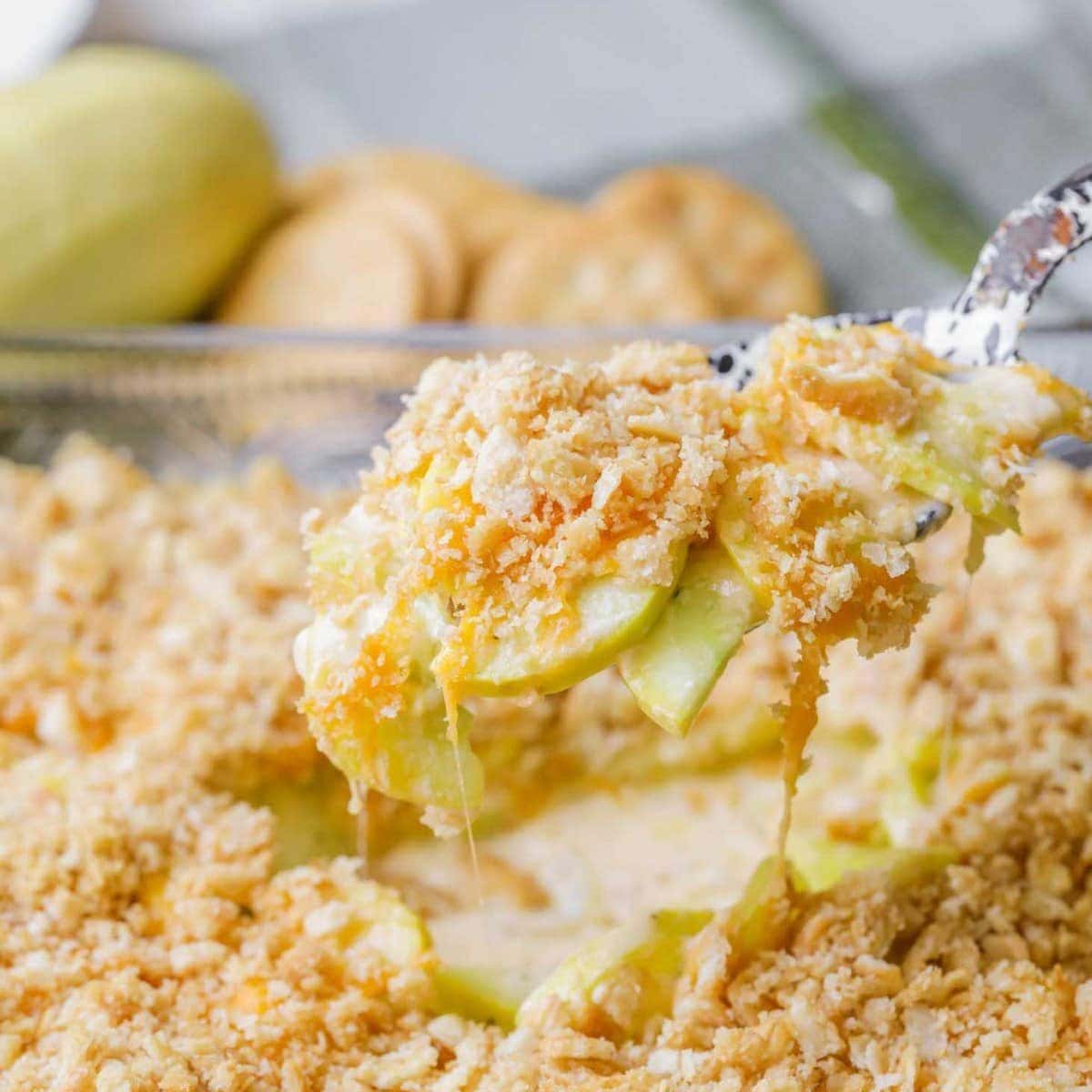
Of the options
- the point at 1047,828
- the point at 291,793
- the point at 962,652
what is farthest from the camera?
the point at 962,652

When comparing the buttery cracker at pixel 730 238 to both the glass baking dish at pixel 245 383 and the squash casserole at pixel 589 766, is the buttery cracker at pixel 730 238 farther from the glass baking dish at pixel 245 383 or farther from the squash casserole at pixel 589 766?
the squash casserole at pixel 589 766

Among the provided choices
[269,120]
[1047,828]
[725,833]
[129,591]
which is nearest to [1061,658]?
[1047,828]

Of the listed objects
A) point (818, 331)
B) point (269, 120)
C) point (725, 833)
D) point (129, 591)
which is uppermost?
point (818, 331)

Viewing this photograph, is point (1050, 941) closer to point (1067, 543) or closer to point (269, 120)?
point (1067, 543)

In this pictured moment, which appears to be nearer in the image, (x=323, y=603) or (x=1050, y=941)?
(x=323, y=603)

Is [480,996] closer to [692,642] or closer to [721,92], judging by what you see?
[692,642]

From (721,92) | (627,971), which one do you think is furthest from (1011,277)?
(721,92)
